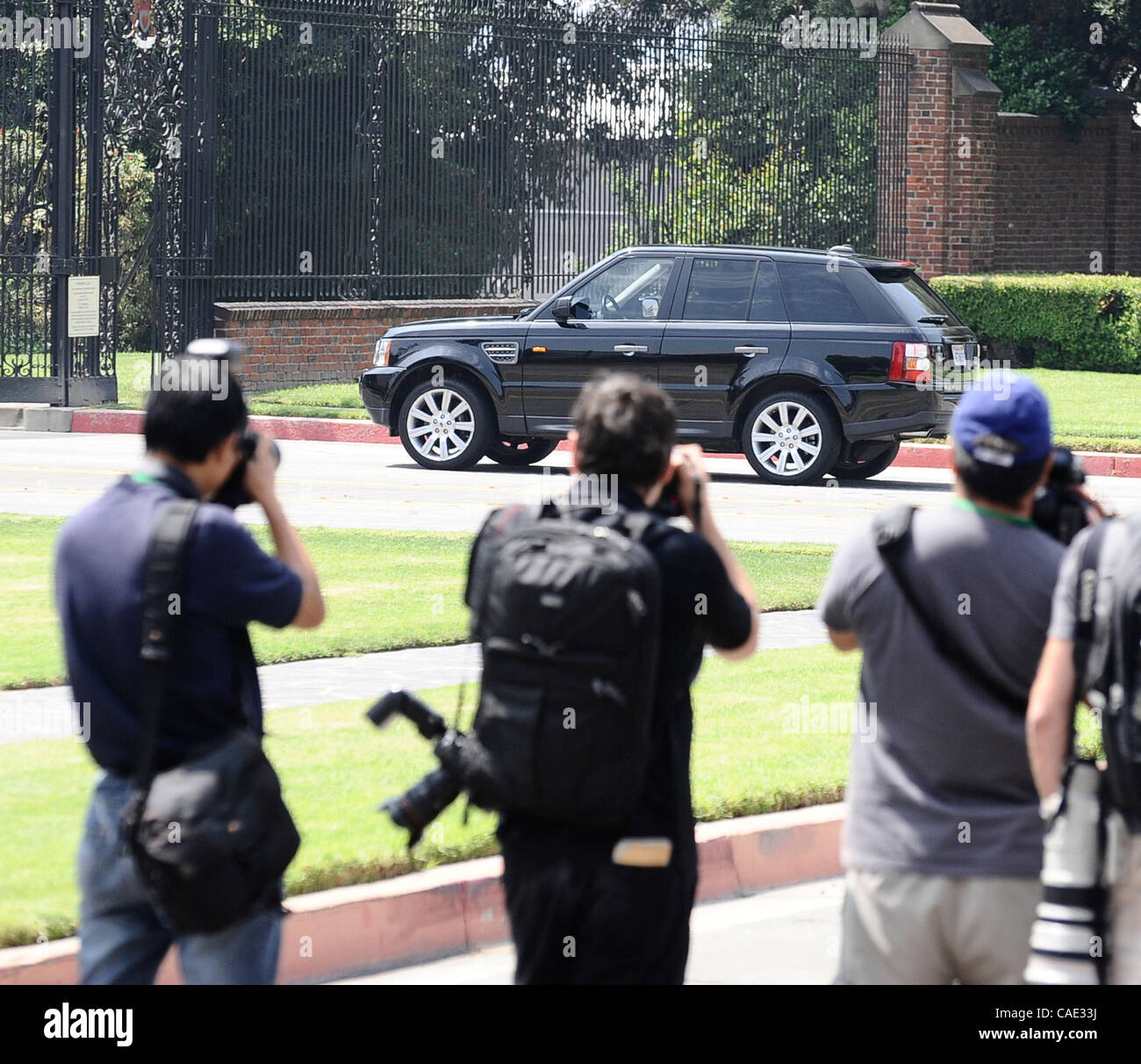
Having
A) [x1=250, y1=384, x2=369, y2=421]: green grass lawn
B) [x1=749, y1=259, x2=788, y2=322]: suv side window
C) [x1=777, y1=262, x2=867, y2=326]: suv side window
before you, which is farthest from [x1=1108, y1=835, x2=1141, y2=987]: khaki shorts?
[x1=250, y1=384, x2=369, y2=421]: green grass lawn

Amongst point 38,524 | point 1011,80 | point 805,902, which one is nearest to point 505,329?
point 38,524

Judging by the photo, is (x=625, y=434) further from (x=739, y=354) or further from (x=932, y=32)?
(x=932, y=32)

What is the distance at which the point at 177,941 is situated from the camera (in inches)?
154

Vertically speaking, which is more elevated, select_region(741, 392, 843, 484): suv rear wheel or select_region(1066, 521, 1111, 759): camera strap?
select_region(1066, 521, 1111, 759): camera strap

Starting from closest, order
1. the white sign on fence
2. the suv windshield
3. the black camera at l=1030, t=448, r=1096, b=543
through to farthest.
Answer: the black camera at l=1030, t=448, r=1096, b=543, the suv windshield, the white sign on fence

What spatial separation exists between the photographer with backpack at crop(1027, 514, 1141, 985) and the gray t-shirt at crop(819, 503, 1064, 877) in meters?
0.09

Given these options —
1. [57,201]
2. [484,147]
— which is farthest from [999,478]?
[484,147]

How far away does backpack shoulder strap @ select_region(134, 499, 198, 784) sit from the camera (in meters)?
3.89

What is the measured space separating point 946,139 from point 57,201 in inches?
532

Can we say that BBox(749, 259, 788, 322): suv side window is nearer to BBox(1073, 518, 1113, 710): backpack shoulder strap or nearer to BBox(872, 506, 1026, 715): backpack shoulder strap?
BBox(872, 506, 1026, 715): backpack shoulder strap

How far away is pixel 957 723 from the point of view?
12.9 feet

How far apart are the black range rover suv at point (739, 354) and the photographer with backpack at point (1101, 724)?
13096mm

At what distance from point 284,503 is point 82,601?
10937 mm
